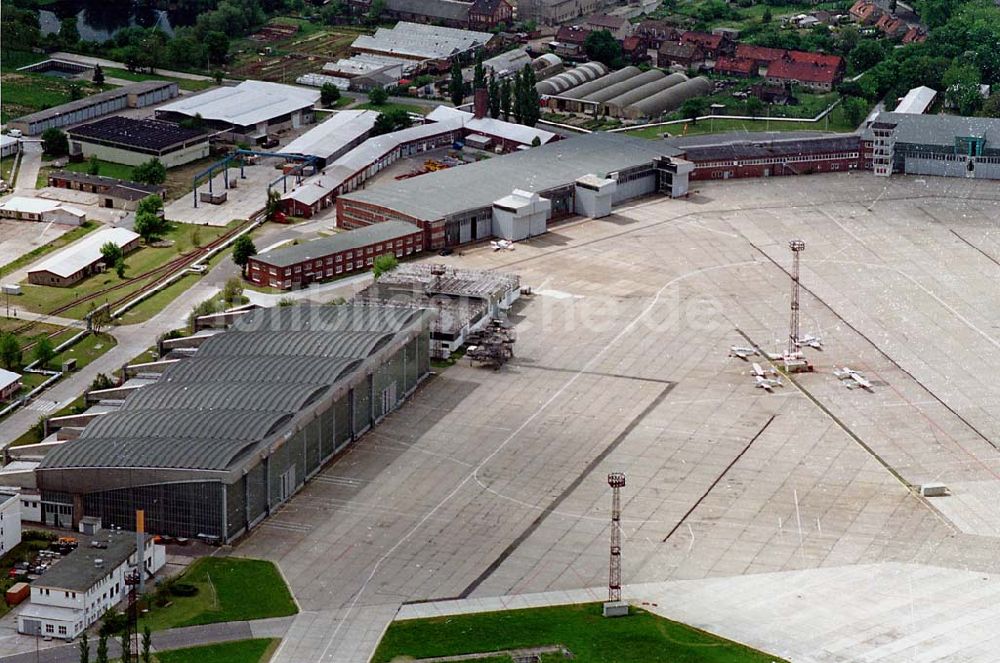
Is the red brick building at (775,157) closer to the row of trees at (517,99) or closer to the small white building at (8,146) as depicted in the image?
the row of trees at (517,99)

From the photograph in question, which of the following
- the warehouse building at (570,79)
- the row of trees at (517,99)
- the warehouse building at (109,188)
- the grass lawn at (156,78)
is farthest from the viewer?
the grass lawn at (156,78)

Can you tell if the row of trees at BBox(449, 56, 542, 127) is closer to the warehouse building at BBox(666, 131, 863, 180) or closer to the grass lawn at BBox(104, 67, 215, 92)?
the warehouse building at BBox(666, 131, 863, 180)

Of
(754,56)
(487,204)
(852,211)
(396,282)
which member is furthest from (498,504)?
(754,56)

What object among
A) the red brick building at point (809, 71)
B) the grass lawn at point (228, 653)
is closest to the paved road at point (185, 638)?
the grass lawn at point (228, 653)

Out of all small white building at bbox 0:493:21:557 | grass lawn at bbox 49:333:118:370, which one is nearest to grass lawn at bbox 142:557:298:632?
small white building at bbox 0:493:21:557

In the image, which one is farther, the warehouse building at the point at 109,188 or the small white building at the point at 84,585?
the warehouse building at the point at 109,188

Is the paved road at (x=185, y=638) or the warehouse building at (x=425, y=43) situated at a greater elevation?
the warehouse building at (x=425, y=43)
